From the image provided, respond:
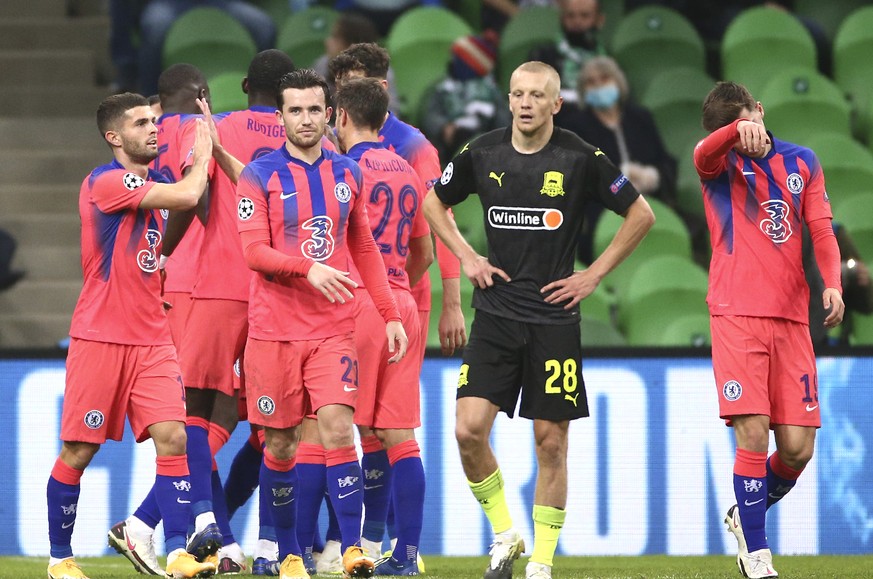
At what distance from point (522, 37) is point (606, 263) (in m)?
5.73

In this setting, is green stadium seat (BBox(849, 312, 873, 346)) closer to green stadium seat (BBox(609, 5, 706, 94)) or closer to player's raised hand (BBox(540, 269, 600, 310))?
green stadium seat (BBox(609, 5, 706, 94))

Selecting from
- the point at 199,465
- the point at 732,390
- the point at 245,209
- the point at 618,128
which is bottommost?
the point at 199,465

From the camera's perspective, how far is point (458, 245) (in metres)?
6.63

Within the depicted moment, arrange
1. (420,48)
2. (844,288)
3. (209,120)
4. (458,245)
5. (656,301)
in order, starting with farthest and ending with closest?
(420,48), (656,301), (844,288), (209,120), (458,245)

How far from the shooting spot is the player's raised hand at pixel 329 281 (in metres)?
6.04

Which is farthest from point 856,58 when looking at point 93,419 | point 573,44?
point 93,419

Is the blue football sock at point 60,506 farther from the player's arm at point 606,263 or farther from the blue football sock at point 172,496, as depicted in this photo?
the player's arm at point 606,263

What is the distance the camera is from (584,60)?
11.1m

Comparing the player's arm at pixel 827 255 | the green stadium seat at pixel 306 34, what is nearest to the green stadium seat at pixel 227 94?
the green stadium seat at pixel 306 34

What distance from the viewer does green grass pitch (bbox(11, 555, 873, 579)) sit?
23.1 ft

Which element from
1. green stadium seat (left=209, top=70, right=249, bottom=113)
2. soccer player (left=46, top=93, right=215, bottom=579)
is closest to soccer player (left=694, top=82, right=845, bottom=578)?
soccer player (left=46, top=93, right=215, bottom=579)

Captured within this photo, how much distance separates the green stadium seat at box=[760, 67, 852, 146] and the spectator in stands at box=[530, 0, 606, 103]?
1.27 meters

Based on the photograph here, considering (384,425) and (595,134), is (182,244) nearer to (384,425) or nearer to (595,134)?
(384,425)

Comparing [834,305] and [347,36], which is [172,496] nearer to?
[834,305]
